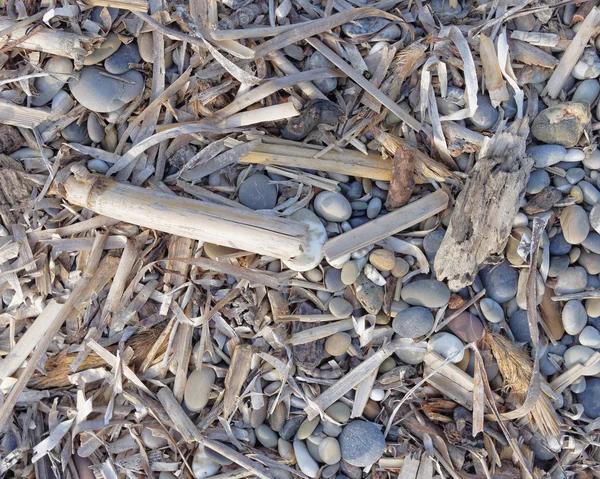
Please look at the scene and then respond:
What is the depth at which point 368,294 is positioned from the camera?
2555 mm

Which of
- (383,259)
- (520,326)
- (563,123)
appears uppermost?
(563,123)

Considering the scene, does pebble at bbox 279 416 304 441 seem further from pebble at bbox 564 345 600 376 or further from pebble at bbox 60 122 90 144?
pebble at bbox 60 122 90 144

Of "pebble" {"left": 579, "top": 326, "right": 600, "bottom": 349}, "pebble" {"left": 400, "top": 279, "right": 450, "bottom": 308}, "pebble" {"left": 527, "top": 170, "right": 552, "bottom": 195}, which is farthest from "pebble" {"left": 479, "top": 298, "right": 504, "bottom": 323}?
"pebble" {"left": 527, "top": 170, "right": 552, "bottom": 195}

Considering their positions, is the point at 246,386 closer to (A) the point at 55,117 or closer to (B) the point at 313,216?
(B) the point at 313,216

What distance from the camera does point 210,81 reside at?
2.57 metres

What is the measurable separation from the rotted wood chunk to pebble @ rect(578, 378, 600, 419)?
1.94 meters

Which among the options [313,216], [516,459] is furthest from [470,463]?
[313,216]

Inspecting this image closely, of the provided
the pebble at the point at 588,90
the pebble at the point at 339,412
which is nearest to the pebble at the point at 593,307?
the pebble at the point at 588,90

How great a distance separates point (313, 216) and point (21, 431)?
2.01 m

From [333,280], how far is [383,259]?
277mm

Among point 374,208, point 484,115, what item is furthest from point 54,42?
point 484,115

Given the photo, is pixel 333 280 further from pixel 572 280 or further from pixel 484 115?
pixel 572 280

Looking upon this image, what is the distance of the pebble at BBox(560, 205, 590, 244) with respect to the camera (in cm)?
253

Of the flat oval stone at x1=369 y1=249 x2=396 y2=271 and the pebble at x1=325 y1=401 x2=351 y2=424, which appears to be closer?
the flat oval stone at x1=369 y1=249 x2=396 y2=271
